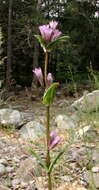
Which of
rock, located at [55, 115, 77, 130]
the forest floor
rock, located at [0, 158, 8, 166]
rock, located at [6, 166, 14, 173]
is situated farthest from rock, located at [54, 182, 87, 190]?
rock, located at [55, 115, 77, 130]

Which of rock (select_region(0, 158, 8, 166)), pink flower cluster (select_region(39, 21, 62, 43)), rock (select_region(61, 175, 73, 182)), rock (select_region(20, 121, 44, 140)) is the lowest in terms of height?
rock (select_region(20, 121, 44, 140))

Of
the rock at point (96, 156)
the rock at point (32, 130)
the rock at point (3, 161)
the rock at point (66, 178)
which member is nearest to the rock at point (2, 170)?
the rock at point (3, 161)

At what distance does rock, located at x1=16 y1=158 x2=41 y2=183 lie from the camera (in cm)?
328

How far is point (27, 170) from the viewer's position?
11.0 feet

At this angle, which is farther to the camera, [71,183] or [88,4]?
[88,4]

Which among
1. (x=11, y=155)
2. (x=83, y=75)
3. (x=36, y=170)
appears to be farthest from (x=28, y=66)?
(x=36, y=170)

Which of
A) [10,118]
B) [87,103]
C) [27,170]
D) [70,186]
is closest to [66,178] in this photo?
[70,186]

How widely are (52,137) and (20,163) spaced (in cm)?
237

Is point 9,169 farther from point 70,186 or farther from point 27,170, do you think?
point 70,186

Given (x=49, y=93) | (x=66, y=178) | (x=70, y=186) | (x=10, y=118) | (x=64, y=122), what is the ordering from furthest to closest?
(x=10, y=118) → (x=64, y=122) → (x=66, y=178) → (x=70, y=186) → (x=49, y=93)

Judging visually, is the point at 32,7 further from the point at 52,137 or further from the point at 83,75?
the point at 52,137

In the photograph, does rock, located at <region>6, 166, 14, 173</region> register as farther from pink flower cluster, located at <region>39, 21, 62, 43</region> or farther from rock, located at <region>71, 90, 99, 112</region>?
pink flower cluster, located at <region>39, 21, 62, 43</region>

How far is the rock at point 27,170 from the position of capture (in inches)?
129

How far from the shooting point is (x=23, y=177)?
3.30 metres
